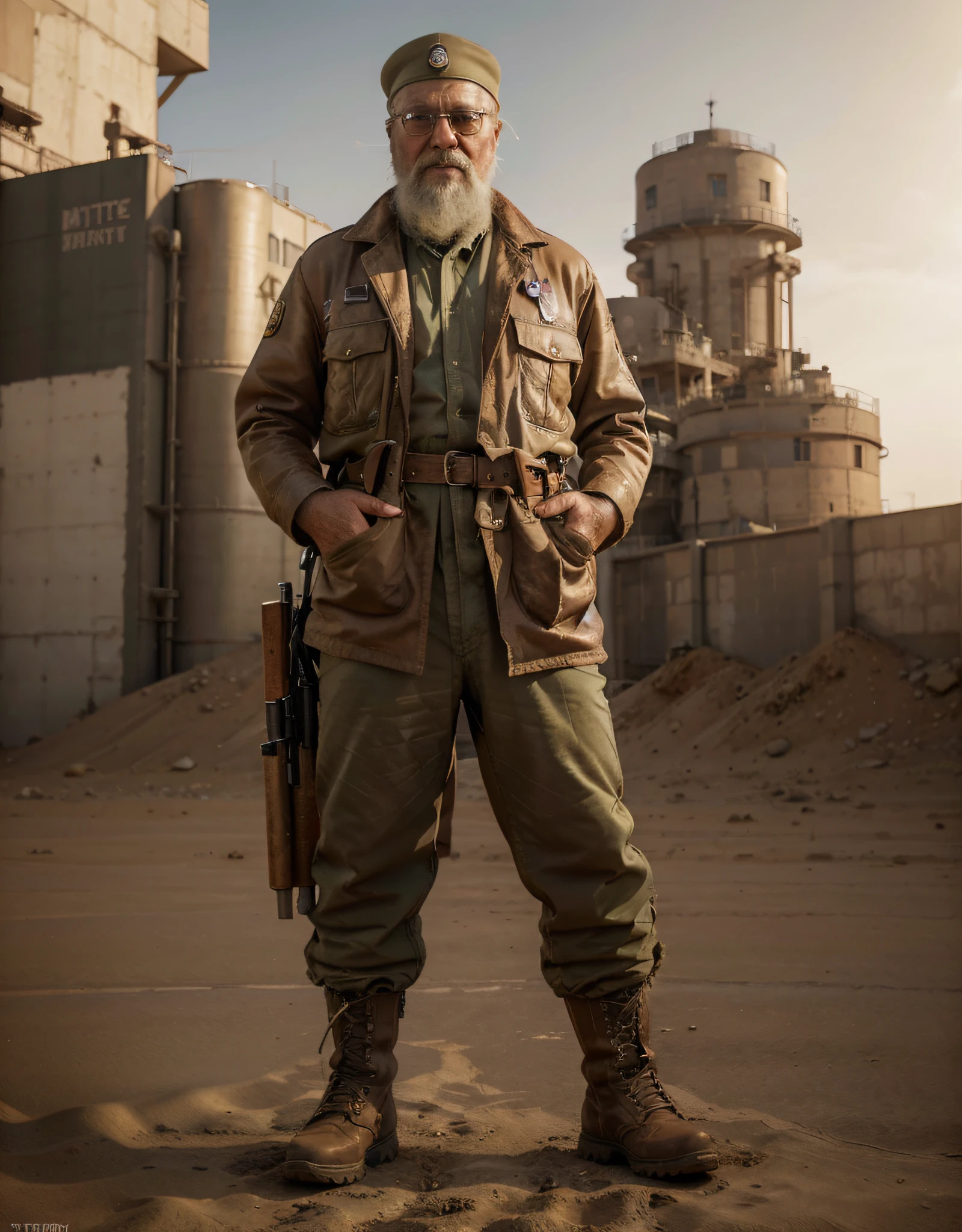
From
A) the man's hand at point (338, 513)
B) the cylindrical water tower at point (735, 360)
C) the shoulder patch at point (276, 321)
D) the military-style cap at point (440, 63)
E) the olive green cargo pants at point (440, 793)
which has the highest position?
the cylindrical water tower at point (735, 360)

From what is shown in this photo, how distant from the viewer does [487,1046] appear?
3039mm

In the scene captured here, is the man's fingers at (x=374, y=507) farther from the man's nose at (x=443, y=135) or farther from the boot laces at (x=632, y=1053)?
the boot laces at (x=632, y=1053)

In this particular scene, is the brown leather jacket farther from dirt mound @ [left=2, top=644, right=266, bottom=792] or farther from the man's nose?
dirt mound @ [left=2, top=644, right=266, bottom=792]

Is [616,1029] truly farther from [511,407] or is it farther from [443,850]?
[511,407]

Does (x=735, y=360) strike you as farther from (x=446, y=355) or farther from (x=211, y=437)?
(x=446, y=355)

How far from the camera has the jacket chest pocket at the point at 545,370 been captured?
250 centimetres

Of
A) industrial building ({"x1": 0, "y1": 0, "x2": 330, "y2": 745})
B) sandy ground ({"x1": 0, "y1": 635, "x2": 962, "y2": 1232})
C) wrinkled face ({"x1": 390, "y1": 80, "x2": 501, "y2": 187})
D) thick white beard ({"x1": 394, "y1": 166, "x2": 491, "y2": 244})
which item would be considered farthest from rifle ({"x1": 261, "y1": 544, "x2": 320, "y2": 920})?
industrial building ({"x1": 0, "y1": 0, "x2": 330, "y2": 745})

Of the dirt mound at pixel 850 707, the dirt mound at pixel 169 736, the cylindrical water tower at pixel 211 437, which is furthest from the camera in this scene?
the cylindrical water tower at pixel 211 437

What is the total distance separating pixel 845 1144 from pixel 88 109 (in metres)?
25.0

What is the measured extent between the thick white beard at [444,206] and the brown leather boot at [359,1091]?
171 centimetres

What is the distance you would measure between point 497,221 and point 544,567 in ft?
2.97

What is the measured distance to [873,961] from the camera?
3.82m

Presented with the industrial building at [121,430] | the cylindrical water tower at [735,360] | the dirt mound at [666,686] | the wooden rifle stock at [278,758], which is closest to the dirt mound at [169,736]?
the industrial building at [121,430]

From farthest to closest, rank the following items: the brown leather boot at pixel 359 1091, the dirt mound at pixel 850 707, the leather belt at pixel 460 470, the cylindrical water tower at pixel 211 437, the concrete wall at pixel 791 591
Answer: the cylindrical water tower at pixel 211 437 < the concrete wall at pixel 791 591 < the dirt mound at pixel 850 707 < the leather belt at pixel 460 470 < the brown leather boot at pixel 359 1091
